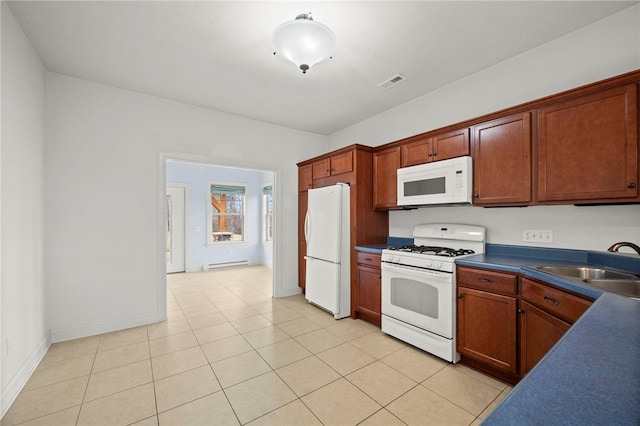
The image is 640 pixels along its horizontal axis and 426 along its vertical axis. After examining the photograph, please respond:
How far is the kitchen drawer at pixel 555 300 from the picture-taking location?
1554mm

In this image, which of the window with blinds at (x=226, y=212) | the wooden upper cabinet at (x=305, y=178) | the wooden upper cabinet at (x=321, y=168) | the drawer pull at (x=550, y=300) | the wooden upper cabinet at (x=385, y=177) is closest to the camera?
the drawer pull at (x=550, y=300)

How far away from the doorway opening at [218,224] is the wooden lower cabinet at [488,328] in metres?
3.68

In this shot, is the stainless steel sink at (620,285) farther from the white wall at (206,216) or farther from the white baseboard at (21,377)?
the white wall at (206,216)

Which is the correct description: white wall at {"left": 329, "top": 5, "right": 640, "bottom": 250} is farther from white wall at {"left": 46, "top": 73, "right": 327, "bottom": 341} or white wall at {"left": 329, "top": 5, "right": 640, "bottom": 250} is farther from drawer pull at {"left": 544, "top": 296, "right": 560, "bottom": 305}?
white wall at {"left": 46, "top": 73, "right": 327, "bottom": 341}

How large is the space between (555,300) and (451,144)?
1.60 metres

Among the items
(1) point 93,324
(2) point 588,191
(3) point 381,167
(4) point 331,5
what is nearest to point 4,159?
(1) point 93,324

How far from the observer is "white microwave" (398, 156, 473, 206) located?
8.58 feet

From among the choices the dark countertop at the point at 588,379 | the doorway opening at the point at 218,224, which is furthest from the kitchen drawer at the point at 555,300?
the doorway opening at the point at 218,224

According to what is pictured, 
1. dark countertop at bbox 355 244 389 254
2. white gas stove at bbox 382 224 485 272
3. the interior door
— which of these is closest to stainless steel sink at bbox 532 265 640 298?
white gas stove at bbox 382 224 485 272

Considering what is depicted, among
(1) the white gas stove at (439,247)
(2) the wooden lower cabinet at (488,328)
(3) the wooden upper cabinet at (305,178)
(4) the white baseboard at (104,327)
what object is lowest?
(4) the white baseboard at (104,327)

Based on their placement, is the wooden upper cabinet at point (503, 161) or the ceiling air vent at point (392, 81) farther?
the ceiling air vent at point (392, 81)

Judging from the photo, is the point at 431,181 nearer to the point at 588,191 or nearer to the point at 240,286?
the point at 588,191

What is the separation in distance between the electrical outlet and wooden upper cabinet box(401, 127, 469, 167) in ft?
2.87

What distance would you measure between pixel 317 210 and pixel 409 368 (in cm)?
212
